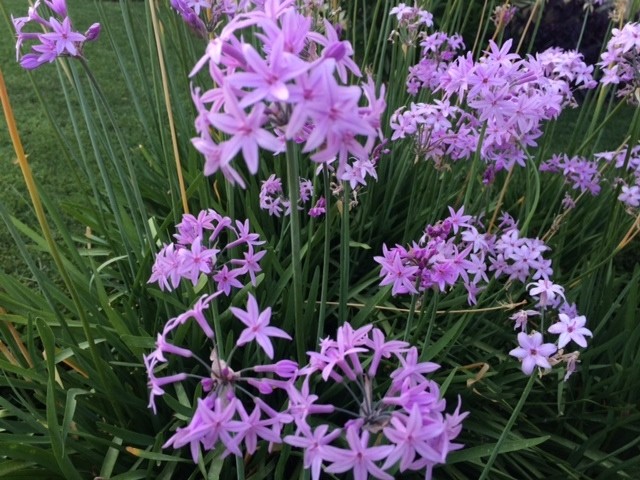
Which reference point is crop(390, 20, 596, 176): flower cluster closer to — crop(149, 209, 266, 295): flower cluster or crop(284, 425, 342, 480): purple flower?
crop(149, 209, 266, 295): flower cluster

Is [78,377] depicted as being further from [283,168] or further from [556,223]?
[556,223]

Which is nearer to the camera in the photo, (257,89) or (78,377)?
(257,89)

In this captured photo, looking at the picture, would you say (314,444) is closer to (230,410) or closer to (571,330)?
(230,410)

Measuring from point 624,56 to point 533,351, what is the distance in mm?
1318

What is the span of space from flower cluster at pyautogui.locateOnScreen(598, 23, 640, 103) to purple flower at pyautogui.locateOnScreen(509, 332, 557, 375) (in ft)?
3.12

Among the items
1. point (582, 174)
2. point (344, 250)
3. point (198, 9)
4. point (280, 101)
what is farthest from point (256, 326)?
point (582, 174)

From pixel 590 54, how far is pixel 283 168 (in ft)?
15.4

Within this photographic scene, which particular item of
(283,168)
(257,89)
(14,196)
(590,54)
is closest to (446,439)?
(257,89)

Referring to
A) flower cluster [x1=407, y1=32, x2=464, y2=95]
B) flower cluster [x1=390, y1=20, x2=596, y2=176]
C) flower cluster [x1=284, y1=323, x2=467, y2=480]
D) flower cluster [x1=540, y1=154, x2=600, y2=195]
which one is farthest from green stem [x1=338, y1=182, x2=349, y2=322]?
flower cluster [x1=540, y1=154, x2=600, y2=195]

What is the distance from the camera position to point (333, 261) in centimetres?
247

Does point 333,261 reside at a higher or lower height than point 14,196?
higher

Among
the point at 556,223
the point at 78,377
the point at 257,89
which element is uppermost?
the point at 257,89

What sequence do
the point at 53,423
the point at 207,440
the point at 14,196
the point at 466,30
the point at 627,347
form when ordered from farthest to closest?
the point at 466,30 < the point at 14,196 < the point at 627,347 < the point at 53,423 < the point at 207,440

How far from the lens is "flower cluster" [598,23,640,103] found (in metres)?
1.75
